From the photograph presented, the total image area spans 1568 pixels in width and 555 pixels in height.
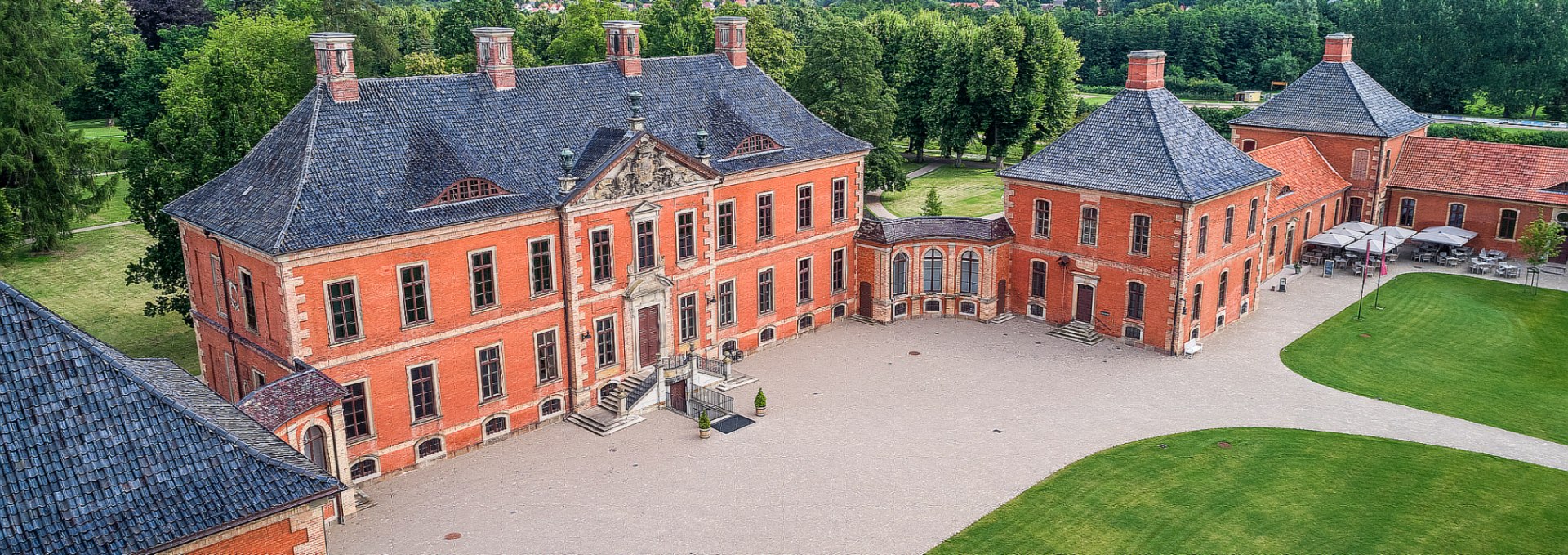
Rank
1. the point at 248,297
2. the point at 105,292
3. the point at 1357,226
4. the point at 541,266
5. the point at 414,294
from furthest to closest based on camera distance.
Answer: the point at 1357,226, the point at 105,292, the point at 541,266, the point at 414,294, the point at 248,297

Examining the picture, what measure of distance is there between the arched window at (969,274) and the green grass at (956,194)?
68.1 ft

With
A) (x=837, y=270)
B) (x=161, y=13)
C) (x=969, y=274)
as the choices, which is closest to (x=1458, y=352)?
(x=969, y=274)

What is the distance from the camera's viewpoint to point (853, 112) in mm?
69688

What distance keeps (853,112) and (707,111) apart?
86.5ft

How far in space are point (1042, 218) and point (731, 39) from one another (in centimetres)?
1613

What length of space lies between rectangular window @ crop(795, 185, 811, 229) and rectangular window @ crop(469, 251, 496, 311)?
1493 centimetres

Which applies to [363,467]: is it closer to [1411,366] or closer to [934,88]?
[1411,366]

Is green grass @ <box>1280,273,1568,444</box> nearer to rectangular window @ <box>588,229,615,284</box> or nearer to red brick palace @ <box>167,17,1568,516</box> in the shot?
red brick palace @ <box>167,17,1568,516</box>

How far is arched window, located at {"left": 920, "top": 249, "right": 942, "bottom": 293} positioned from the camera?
5009cm

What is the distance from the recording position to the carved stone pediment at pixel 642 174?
124 ft

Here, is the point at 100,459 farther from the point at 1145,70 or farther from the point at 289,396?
the point at 1145,70

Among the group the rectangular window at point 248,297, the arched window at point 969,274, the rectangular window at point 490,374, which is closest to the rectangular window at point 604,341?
the rectangular window at point 490,374

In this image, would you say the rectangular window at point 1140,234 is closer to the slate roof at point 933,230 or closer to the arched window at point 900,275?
the slate roof at point 933,230

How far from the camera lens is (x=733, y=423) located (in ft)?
126
